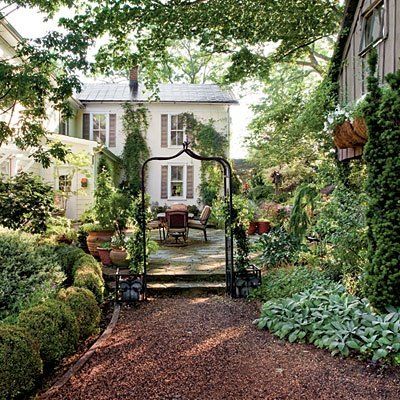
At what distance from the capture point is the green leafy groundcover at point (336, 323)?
4078 millimetres

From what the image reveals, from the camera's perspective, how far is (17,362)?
3.19 meters

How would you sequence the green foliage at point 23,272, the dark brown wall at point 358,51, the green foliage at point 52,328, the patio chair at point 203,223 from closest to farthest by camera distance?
the green foliage at point 52,328
the green foliage at point 23,272
the dark brown wall at point 358,51
the patio chair at point 203,223

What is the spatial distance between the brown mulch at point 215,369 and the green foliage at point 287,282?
105cm

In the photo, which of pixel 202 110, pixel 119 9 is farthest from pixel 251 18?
pixel 202 110

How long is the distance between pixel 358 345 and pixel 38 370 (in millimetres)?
3062

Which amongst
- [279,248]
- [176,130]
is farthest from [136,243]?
[176,130]

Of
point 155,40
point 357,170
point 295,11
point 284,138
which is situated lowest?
point 357,170

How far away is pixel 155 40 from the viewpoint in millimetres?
9195

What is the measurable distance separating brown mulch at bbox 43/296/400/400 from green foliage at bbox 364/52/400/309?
1054mm

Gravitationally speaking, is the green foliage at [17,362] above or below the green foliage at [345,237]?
below

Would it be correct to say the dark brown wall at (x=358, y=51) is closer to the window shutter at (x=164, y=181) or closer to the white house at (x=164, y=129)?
the white house at (x=164, y=129)

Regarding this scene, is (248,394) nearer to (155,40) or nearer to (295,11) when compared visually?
(155,40)

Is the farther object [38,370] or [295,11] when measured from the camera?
[295,11]

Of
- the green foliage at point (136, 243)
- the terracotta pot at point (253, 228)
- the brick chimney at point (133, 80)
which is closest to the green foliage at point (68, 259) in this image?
the green foliage at point (136, 243)
